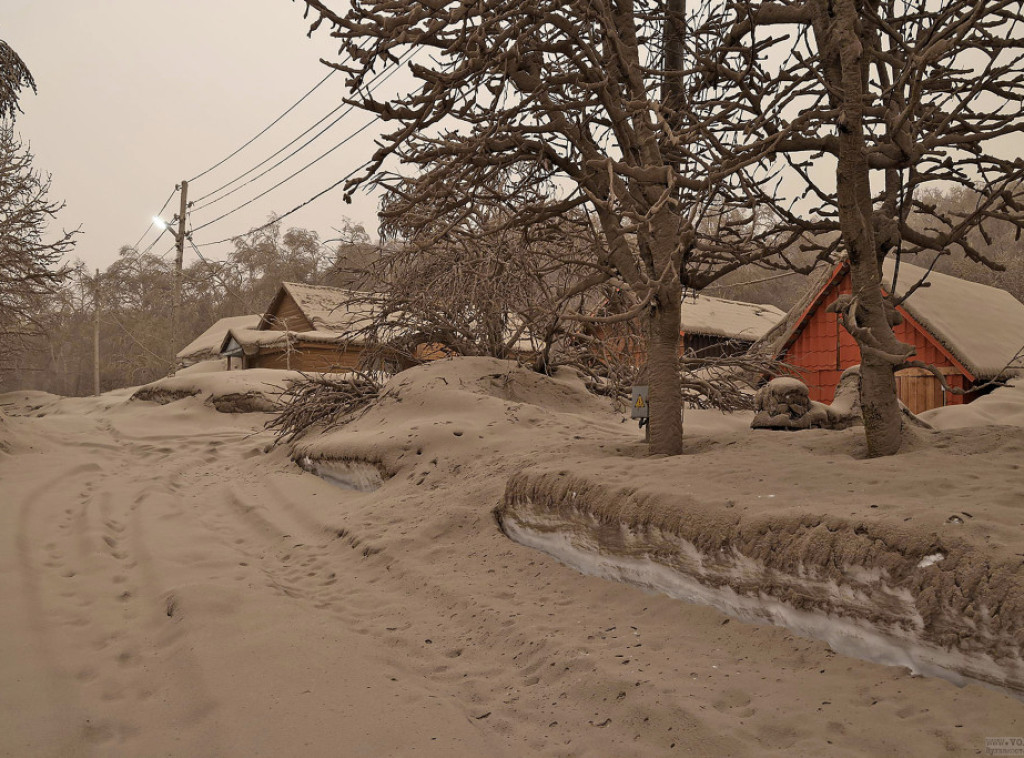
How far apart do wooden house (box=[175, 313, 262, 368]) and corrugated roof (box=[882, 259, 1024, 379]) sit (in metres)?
25.9

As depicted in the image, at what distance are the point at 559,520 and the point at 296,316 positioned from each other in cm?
2438

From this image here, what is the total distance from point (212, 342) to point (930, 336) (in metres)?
29.8

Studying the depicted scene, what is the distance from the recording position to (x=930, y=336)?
1184cm

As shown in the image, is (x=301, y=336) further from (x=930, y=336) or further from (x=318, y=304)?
(x=930, y=336)

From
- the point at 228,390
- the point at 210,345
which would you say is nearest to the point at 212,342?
the point at 210,345

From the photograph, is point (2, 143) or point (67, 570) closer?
point (67, 570)

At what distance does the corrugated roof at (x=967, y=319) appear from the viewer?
11.3 meters

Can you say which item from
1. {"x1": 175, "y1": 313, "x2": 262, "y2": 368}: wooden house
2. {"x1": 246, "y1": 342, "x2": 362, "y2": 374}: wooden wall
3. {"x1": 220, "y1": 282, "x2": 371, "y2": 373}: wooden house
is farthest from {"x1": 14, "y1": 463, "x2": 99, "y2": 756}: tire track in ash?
{"x1": 175, "y1": 313, "x2": 262, "y2": 368}: wooden house

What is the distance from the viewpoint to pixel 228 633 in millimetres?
3439

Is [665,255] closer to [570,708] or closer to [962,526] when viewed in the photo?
[962,526]

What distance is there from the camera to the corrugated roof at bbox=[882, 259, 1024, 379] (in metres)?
11.3

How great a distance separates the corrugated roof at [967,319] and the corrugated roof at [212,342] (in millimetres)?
25839

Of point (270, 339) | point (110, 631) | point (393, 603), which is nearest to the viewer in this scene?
point (110, 631)

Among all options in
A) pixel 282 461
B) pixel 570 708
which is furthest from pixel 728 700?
pixel 282 461
